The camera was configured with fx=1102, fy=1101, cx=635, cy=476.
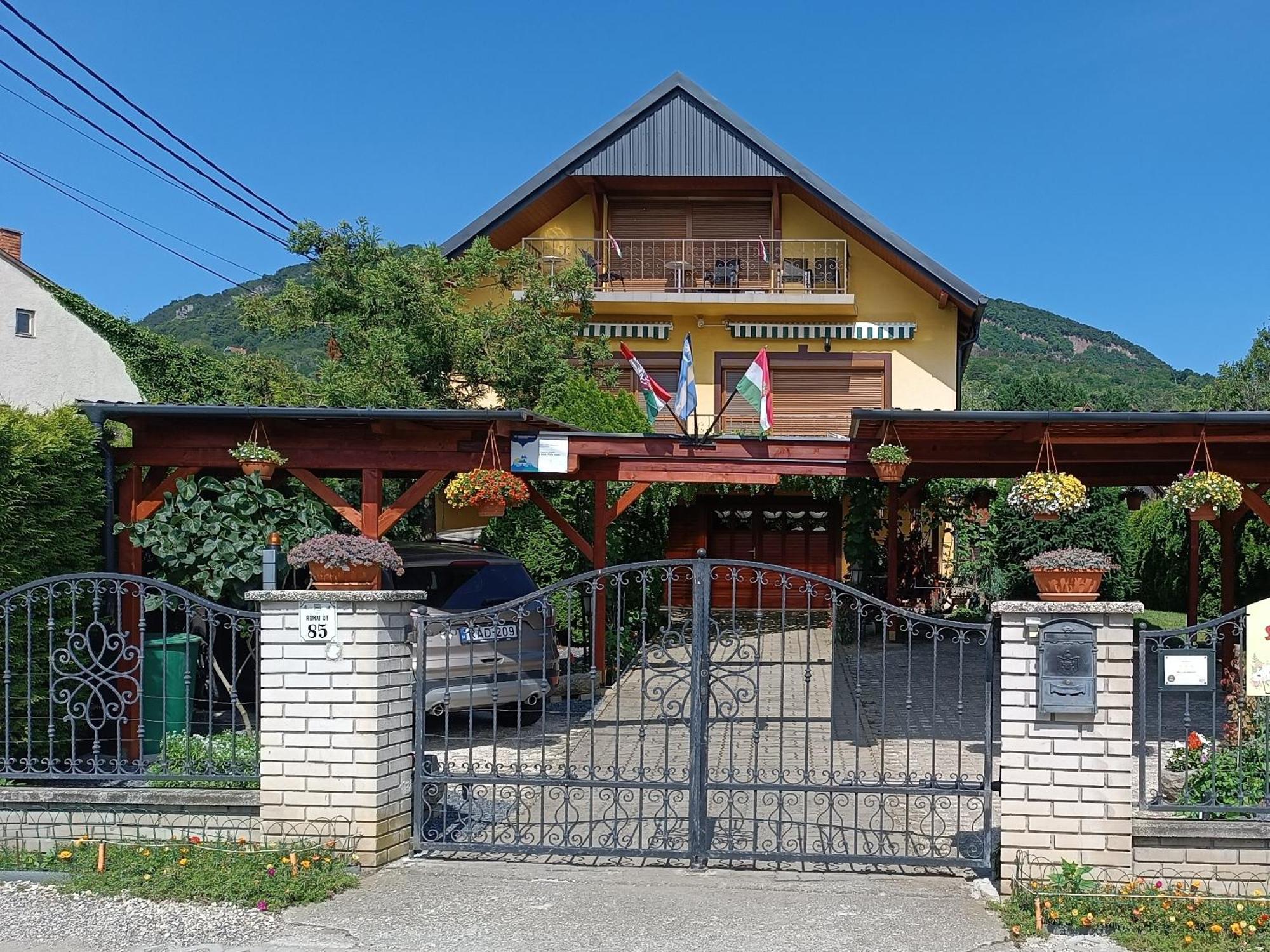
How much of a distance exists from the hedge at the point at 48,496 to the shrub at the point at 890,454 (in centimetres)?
626

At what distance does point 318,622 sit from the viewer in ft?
19.3

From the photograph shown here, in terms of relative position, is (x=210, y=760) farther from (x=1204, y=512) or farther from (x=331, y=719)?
(x=1204, y=512)

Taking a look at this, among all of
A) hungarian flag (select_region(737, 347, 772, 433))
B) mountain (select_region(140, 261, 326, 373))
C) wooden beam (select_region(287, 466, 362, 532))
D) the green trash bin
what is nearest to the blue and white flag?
hungarian flag (select_region(737, 347, 772, 433))

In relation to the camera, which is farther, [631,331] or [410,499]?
[631,331]

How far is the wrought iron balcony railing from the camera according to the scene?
19.7 m

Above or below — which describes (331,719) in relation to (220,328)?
below

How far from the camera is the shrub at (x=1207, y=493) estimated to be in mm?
8375

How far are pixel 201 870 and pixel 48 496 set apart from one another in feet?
10.7

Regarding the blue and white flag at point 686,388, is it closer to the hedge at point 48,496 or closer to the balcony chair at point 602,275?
the hedge at point 48,496

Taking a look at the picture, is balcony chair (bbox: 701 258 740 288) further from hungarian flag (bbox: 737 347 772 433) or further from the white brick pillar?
the white brick pillar

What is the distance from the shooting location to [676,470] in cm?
1066

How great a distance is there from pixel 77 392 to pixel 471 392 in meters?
6.73

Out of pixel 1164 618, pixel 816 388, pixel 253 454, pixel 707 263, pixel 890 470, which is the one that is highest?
pixel 707 263

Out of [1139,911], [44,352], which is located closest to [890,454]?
[1139,911]
